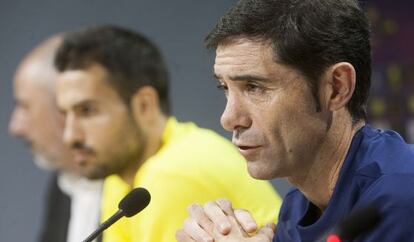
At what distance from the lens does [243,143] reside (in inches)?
60.7

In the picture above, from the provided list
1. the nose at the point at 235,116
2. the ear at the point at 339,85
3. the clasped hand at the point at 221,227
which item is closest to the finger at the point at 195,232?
the clasped hand at the point at 221,227

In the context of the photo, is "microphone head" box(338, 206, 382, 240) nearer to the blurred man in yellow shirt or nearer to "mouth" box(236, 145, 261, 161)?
"mouth" box(236, 145, 261, 161)

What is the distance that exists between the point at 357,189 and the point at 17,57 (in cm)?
194

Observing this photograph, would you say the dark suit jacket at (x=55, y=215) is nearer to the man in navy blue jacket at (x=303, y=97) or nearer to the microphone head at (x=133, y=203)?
the microphone head at (x=133, y=203)

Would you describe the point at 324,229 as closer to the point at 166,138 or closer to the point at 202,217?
the point at 202,217

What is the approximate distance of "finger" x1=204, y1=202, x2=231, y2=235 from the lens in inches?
63.3

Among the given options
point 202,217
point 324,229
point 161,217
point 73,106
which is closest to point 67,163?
point 73,106

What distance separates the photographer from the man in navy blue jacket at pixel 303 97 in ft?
5.03

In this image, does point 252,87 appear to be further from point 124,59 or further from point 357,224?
point 124,59

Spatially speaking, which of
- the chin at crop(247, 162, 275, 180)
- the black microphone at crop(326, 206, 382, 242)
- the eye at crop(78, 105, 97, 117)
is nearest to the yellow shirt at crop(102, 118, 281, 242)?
the eye at crop(78, 105, 97, 117)

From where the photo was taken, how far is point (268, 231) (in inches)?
66.4

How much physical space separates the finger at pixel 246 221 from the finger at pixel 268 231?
0.04 metres

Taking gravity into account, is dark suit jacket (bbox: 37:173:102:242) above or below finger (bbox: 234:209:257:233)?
below

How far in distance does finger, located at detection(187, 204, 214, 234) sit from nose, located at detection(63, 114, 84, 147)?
4.20 ft
